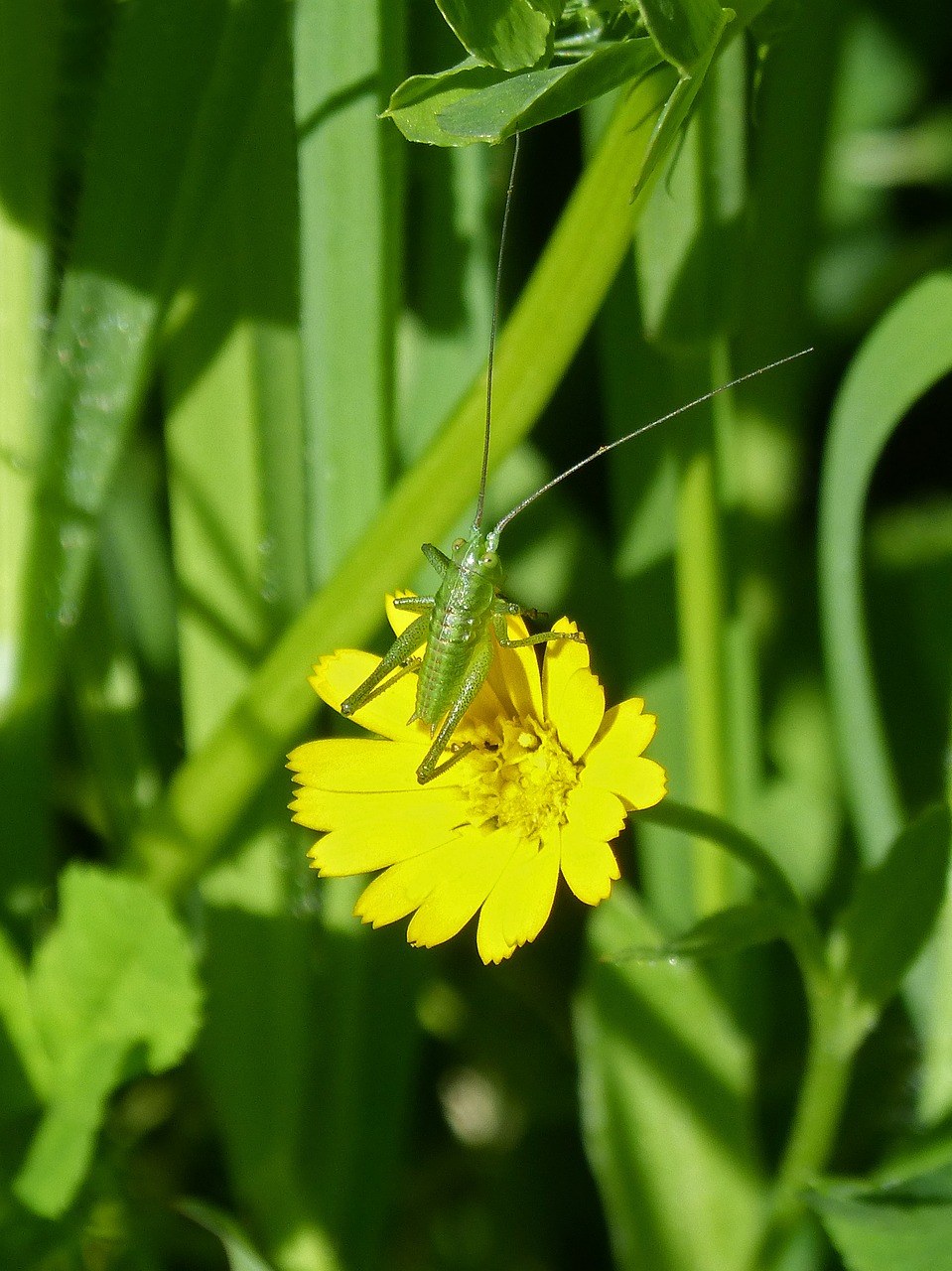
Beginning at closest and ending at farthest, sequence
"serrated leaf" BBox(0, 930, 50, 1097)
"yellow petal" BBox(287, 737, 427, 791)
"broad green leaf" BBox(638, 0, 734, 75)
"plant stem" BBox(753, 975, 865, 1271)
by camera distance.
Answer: "broad green leaf" BBox(638, 0, 734, 75)
"yellow petal" BBox(287, 737, 427, 791)
"plant stem" BBox(753, 975, 865, 1271)
"serrated leaf" BBox(0, 930, 50, 1097)

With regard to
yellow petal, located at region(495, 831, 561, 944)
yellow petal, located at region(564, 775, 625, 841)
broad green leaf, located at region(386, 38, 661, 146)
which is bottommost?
yellow petal, located at region(495, 831, 561, 944)

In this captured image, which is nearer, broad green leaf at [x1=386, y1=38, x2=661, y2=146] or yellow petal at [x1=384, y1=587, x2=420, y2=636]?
broad green leaf at [x1=386, y1=38, x2=661, y2=146]

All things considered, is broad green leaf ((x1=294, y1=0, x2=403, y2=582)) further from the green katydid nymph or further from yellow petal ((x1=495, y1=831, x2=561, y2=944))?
yellow petal ((x1=495, y1=831, x2=561, y2=944))

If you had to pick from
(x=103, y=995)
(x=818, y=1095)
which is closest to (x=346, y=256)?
(x=103, y=995)

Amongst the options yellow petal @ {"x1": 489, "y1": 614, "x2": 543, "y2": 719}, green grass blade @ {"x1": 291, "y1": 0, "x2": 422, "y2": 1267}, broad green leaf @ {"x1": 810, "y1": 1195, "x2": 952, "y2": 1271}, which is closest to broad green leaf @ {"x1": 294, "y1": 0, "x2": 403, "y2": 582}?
green grass blade @ {"x1": 291, "y1": 0, "x2": 422, "y2": 1267}

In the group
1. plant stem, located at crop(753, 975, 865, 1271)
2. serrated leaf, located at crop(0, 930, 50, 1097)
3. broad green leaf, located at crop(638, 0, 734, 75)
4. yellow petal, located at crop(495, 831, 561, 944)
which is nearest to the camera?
broad green leaf, located at crop(638, 0, 734, 75)

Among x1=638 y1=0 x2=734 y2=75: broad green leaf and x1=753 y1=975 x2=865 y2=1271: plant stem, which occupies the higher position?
x1=638 y1=0 x2=734 y2=75: broad green leaf

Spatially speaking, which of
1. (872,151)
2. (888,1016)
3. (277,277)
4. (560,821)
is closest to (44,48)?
(277,277)
